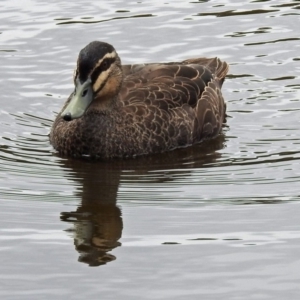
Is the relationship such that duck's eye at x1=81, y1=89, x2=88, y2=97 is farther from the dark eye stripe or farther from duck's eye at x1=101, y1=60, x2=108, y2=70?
duck's eye at x1=101, y1=60, x2=108, y2=70

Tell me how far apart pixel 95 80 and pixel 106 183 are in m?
1.36

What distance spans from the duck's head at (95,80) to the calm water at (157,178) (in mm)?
762

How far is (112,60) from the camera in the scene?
47.0 feet

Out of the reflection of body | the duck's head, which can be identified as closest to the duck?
the duck's head

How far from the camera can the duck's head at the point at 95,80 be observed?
45.0ft

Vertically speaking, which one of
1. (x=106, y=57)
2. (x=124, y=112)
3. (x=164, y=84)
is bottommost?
(x=124, y=112)

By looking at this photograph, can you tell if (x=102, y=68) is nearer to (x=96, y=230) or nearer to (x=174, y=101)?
(x=174, y=101)

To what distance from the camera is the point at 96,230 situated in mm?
11852

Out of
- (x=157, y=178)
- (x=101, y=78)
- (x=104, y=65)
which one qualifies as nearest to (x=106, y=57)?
(x=104, y=65)

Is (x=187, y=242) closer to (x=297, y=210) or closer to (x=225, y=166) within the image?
(x=297, y=210)

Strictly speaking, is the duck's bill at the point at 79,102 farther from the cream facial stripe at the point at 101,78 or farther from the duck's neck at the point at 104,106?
the duck's neck at the point at 104,106

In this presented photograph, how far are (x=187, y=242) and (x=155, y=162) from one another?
307 centimetres

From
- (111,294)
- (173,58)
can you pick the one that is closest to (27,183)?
(111,294)

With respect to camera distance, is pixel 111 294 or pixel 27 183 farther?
pixel 27 183
